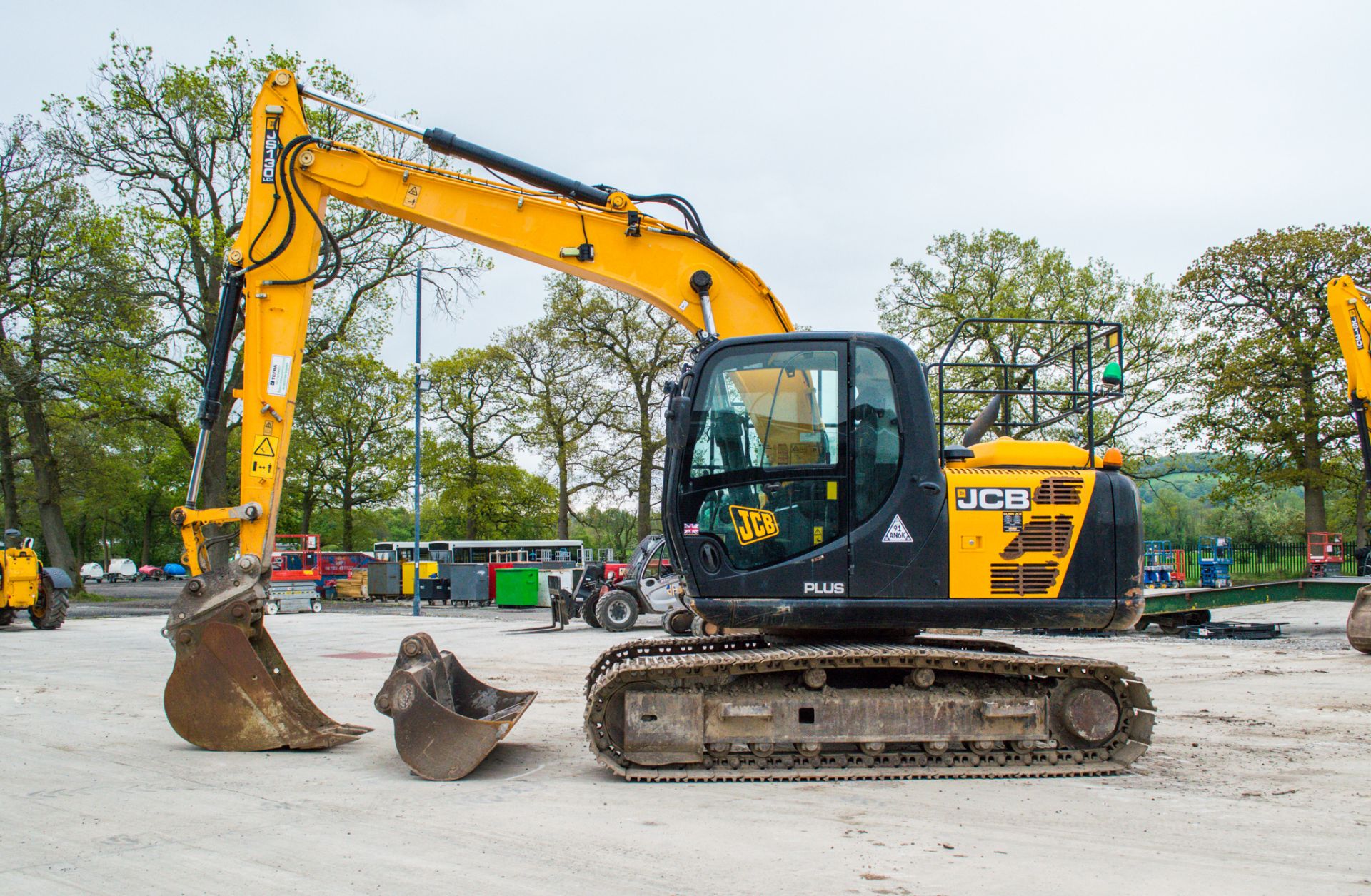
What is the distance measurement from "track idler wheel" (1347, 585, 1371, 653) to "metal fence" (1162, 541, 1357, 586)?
21.9 metres

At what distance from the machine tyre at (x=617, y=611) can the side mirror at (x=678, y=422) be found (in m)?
14.4

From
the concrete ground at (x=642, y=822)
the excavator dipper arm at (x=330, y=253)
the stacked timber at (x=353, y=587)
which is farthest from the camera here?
the stacked timber at (x=353, y=587)

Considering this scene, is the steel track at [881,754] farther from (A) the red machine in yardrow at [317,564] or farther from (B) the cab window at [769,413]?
(A) the red machine in yardrow at [317,564]

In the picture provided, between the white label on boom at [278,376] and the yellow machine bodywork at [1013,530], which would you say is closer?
the yellow machine bodywork at [1013,530]

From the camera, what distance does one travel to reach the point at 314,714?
757cm

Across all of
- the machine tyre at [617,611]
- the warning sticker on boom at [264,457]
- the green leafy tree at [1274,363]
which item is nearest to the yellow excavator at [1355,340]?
the machine tyre at [617,611]

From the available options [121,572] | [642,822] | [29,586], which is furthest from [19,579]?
[121,572]

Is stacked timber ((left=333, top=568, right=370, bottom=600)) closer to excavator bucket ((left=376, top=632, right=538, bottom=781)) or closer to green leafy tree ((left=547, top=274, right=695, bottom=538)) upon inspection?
green leafy tree ((left=547, top=274, right=695, bottom=538))

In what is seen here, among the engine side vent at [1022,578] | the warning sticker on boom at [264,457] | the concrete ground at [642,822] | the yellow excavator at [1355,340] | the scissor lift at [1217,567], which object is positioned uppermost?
the yellow excavator at [1355,340]

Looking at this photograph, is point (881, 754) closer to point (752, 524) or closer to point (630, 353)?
point (752, 524)

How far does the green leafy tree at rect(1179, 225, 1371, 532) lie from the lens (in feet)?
104

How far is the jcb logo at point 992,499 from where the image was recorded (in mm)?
6414

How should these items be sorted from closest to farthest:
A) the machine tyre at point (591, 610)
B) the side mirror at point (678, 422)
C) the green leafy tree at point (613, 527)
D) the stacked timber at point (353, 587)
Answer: the side mirror at point (678, 422) → the machine tyre at point (591, 610) → the stacked timber at point (353, 587) → the green leafy tree at point (613, 527)

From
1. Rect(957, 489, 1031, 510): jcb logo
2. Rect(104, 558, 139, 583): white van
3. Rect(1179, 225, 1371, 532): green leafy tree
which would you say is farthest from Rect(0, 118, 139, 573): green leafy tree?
Rect(104, 558, 139, 583): white van
